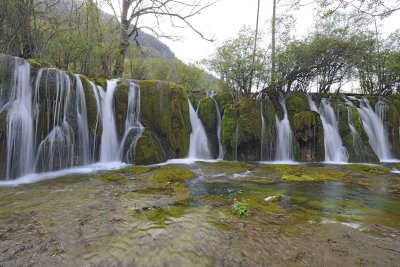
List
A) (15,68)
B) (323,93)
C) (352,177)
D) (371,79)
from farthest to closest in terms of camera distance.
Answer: (371,79), (323,93), (352,177), (15,68)

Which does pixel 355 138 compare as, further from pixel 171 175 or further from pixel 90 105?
pixel 90 105

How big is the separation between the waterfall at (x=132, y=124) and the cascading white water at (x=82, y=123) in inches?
52.5

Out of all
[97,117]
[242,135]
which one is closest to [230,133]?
[242,135]

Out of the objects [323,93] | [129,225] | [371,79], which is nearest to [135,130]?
[129,225]

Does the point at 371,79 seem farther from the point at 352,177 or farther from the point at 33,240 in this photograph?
the point at 33,240

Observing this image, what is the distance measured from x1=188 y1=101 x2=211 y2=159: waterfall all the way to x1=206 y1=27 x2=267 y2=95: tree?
9.10 feet

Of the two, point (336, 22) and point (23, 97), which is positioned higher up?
point (336, 22)

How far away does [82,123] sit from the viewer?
8648mm

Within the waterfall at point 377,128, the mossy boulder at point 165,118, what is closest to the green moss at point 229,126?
the mossy boulder at point 165,118

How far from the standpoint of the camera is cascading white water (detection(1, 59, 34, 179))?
6.76m

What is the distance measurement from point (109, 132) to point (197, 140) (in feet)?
13.7

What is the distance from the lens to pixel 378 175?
828cm

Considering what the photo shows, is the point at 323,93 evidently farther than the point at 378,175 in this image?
Yes

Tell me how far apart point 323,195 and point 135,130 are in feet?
23.0
